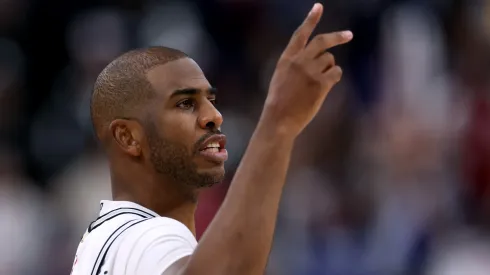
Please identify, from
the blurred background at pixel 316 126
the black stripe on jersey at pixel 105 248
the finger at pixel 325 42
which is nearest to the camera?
the finger at pixel 325 42

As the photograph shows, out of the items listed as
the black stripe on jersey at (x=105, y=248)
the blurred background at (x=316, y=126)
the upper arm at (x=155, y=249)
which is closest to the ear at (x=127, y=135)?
the black stripe on jersey at (x=105, y=248)

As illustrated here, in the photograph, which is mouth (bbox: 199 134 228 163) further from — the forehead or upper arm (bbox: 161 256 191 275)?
upper arm (bbox: 161 256 191 275)

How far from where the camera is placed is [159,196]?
11.0 feet

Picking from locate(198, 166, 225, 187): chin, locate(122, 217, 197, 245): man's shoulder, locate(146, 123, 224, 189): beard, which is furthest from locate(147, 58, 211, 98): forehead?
locate(122, 217, 197, 245): man's shoulder

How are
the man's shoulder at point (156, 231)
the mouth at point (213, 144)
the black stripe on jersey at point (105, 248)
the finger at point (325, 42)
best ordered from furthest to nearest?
the mouth at point (213, 144) → the black stripe on jersey at point (105, 248) → the man's shoulder at point (156, 231) → the finger at point (325, 42)

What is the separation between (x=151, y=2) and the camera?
9.29m

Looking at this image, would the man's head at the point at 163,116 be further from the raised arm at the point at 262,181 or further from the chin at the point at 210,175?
the raised arm at the point at 262,181

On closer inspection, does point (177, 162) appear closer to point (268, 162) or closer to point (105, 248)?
point (105, 248)

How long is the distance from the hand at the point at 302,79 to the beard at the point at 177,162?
2.46ft

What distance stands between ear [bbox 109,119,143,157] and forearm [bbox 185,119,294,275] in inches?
34.8

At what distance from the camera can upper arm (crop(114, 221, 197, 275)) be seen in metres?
2.75

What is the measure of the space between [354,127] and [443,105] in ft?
2.69

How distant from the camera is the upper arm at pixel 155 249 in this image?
2754 mm

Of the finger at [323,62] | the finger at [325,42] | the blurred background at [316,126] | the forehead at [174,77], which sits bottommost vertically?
the blurred background at [316,126]
